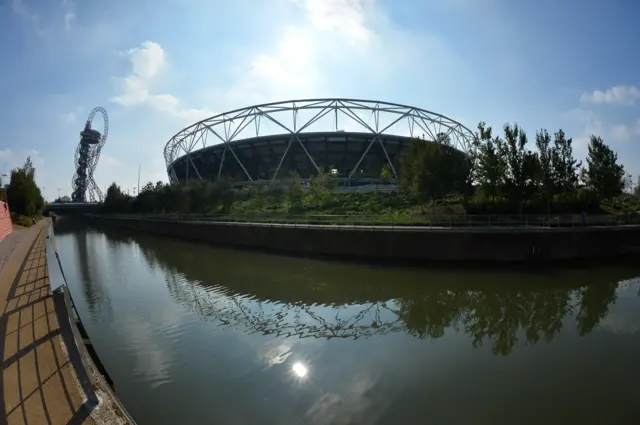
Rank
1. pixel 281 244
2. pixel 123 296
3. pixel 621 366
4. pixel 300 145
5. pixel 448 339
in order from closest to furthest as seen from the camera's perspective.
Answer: pixel 621 366 → pixel 448 339 → pixel 123 296 → pixel 281 244 → pixel 300 145

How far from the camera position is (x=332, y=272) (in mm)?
15406

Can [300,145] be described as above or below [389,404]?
above

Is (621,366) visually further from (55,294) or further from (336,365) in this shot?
(55,294)

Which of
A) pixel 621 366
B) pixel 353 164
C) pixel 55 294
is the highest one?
pixel 353 164

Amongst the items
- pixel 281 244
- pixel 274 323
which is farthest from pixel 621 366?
pixel 281 244

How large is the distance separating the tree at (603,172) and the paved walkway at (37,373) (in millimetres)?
32012

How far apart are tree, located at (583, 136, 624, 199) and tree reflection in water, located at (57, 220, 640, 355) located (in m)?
13.6

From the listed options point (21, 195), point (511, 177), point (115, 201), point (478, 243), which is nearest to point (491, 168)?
point (511, 177)

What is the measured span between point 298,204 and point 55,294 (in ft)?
93.6

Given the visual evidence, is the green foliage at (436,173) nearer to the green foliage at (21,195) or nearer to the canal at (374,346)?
the canal at (374,346)

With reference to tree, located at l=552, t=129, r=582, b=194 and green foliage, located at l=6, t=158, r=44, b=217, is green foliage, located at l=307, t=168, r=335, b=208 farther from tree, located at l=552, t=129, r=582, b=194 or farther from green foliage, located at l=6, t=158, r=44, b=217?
green foliage, located at l=6, t=158, r=44, b=217

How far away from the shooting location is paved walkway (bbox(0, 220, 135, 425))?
3.48 metres

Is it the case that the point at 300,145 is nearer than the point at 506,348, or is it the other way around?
the point at 506,348

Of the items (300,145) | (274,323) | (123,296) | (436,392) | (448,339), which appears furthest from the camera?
(300,145)
